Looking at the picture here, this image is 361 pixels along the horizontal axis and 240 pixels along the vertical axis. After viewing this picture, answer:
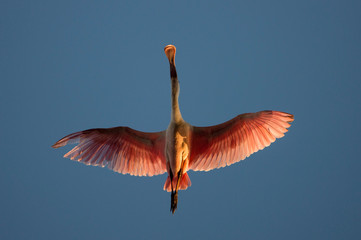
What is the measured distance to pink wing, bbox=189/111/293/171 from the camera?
26.8 ft

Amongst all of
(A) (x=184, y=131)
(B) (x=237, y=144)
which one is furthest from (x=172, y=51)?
(B) (x=237, y=144)

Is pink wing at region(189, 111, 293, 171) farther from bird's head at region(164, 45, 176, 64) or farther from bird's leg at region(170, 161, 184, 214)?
bird's head at region(164, 45, 176, 64)

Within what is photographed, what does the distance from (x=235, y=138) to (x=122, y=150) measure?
1936 millimetres

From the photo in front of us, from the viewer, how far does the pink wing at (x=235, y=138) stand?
26.8 feet

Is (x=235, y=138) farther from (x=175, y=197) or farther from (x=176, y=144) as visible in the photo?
(x=175, y=197)

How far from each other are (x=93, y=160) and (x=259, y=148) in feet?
8.93

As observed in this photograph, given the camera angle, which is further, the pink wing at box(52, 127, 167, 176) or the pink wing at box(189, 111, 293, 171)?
the pink wing at box(52, 127, 167, 176)

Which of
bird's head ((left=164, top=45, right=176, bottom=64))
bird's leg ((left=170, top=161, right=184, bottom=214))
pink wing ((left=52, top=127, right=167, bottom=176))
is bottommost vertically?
bird's leg ((left=170, top=161, right=184, bottom=214))

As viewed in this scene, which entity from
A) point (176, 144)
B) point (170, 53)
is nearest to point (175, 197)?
point (176, 144)

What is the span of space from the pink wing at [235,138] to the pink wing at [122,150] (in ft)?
2.03

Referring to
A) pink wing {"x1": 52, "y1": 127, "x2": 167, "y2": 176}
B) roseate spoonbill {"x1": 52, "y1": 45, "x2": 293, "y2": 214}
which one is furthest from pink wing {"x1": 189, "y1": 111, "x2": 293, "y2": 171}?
pink wing {"x1": 52, "y1": 127, "x2": 167, "y2": 176}

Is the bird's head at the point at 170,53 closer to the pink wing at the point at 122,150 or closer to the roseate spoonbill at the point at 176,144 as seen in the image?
the roseate spoonbill at the point at 176,144

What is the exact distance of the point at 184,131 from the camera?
8188 mm

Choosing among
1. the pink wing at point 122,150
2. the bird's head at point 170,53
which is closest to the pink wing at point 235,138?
the pink wing at point 122,150
